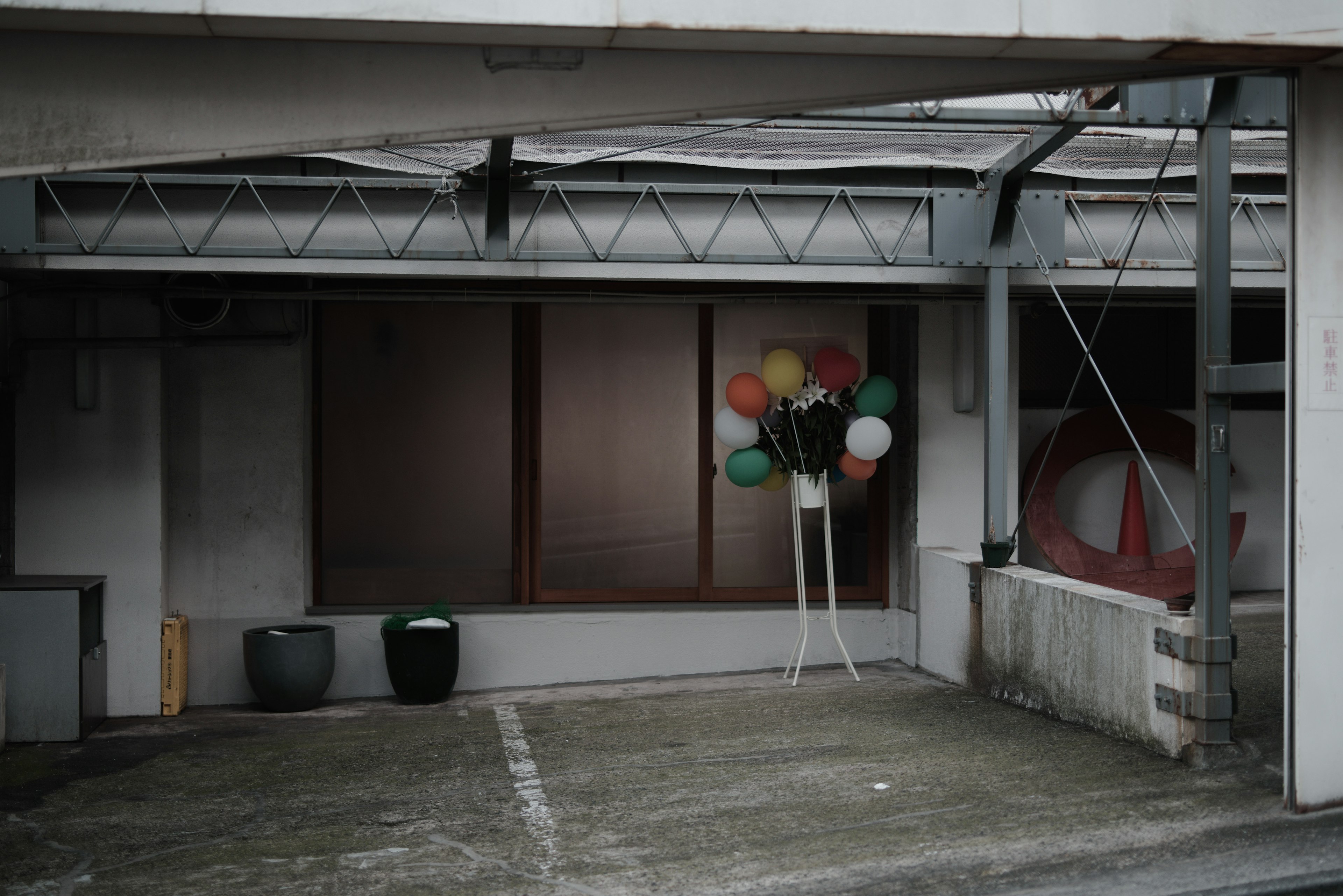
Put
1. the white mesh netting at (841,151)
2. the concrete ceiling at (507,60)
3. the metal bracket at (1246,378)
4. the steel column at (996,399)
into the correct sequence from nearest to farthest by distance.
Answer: the concrete ceiling at (507,60) < the metal bracket at (1246,378) < the white mesh netting at (841,151) < the steel column at (996,399)

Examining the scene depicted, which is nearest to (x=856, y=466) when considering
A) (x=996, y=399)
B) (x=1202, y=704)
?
(x=996, y=399)

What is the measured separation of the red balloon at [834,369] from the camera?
7020 mm

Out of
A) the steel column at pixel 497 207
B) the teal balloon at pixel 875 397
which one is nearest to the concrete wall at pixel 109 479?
the steel column at pixel 497 207

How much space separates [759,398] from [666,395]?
1558 mm

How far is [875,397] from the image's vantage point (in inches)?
280

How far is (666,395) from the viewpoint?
8.41m

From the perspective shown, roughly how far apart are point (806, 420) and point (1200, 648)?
118 inches

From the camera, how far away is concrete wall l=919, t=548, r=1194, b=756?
496 centimetres

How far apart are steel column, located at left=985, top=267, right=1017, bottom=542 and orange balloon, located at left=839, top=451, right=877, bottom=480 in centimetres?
73

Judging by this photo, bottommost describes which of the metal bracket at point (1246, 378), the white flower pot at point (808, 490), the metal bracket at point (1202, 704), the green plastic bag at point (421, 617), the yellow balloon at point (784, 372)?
the green plastic bag at point (421, 617)

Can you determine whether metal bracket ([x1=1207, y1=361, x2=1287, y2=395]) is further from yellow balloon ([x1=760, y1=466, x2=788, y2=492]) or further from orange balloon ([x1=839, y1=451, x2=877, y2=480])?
yellow balloon ([x1=760, y1=466, x2=788, y2=492])

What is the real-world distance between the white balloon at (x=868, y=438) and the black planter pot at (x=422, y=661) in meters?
3.01

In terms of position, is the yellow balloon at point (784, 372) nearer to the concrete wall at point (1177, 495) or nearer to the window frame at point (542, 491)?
the window frame at point (542, 491)

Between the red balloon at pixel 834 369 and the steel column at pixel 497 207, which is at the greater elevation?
the steel column at pixel 497 207
